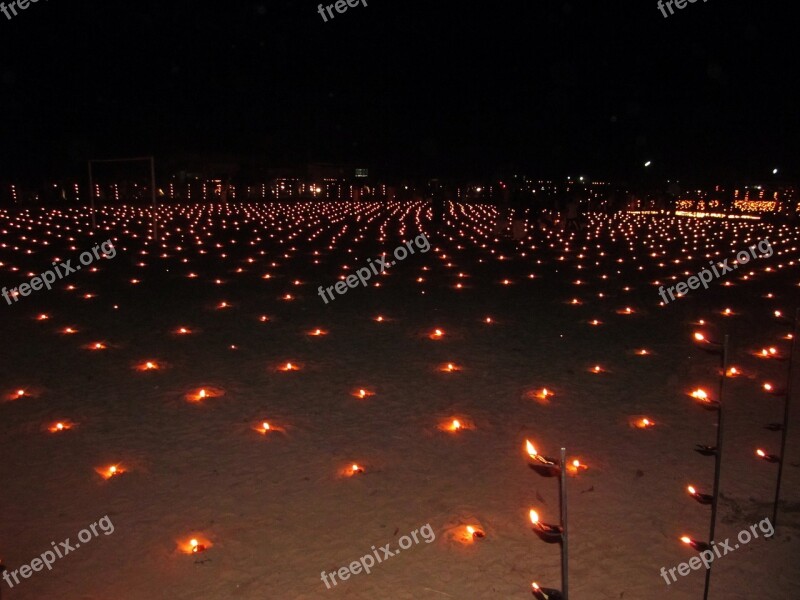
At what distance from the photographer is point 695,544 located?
3445mm

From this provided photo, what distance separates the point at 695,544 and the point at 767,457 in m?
1.27

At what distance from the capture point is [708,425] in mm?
5223

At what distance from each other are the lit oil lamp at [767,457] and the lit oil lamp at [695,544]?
1177 millimetres

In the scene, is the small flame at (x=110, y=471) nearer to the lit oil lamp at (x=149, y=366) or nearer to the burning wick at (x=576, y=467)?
the lit oil lamp at (x=149, y=366)

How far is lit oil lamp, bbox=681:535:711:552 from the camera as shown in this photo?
337 cm

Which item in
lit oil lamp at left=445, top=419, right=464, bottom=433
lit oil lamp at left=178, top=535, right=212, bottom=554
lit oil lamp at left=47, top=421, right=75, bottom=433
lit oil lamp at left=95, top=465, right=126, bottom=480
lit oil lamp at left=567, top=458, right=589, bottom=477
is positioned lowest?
lit oil lamp at left=567, top=458, right=589, bottom=477

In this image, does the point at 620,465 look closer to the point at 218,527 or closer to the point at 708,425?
the point at 708,425

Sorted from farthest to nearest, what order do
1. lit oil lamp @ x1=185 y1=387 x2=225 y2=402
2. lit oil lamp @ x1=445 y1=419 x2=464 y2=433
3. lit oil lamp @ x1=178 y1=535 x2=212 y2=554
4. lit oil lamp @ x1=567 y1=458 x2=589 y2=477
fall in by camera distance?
lit oil lamp @ x1=185 y1=387 x2=225 y2=402 < lit oil lamp @ x1=445 y1=419 x2=464 y2=433 < lit oil lamp @ x1=567 y1=458 x2=589 y2=477 < lit oil lamp @ x1=178 y1=535 x2=212 y2=554

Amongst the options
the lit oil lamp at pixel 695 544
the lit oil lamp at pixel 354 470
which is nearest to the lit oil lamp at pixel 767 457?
the lit oil lamp at pixel 695 544

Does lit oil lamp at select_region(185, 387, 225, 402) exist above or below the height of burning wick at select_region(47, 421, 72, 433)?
below

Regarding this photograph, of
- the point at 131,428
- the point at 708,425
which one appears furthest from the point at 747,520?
the point at 131,428

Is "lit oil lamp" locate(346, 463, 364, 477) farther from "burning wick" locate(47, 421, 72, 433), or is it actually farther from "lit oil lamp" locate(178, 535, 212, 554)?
"burning wick" locate(47, 421, 72, 433)

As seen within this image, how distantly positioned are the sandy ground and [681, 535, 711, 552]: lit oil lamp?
5 cm

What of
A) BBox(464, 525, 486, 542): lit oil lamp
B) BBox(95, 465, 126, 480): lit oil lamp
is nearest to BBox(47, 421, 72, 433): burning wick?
BBox(95, 465, 126, 480): lit oil lamp
